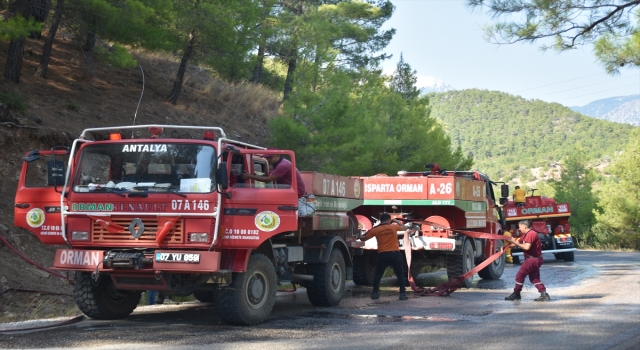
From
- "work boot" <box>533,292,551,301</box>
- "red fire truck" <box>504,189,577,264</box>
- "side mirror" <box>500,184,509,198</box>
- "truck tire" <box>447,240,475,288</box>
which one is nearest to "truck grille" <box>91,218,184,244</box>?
"work boot" <box>533,292,551,301</box>

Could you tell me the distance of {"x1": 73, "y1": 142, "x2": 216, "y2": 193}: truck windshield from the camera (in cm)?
935

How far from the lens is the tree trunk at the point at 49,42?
19.1 m

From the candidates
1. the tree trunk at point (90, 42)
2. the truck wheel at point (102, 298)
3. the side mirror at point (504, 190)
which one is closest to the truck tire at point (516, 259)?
the side mirror at point (504, 190)

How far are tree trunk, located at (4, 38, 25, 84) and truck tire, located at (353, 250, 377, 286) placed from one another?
35.0 feet

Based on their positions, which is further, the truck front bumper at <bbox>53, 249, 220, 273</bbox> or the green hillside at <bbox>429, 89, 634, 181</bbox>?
the green hillside at <bbox>429, 89, 634, 181</bbox>

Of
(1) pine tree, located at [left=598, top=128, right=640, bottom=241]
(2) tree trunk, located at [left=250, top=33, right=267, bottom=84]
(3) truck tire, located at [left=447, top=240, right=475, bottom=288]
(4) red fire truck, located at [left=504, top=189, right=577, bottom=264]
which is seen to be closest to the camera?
(3) truck tire, located at [left=447, top=240, right=475, bottom=288]

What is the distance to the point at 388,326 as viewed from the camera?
31.4 ft

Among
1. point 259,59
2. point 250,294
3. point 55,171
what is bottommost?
point 250,294

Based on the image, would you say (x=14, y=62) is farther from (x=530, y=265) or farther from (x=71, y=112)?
(x=530, y=265)

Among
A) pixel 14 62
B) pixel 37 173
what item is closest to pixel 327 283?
pixel 37 173

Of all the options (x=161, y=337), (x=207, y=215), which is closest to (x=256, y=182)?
(x=207, y=215)

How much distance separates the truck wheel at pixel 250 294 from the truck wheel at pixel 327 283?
1.64 meters

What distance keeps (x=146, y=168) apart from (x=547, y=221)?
18.6 m

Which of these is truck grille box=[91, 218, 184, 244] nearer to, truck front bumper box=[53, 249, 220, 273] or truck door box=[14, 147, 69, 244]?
truck front bumper box=[53, 249, 220, 273]
